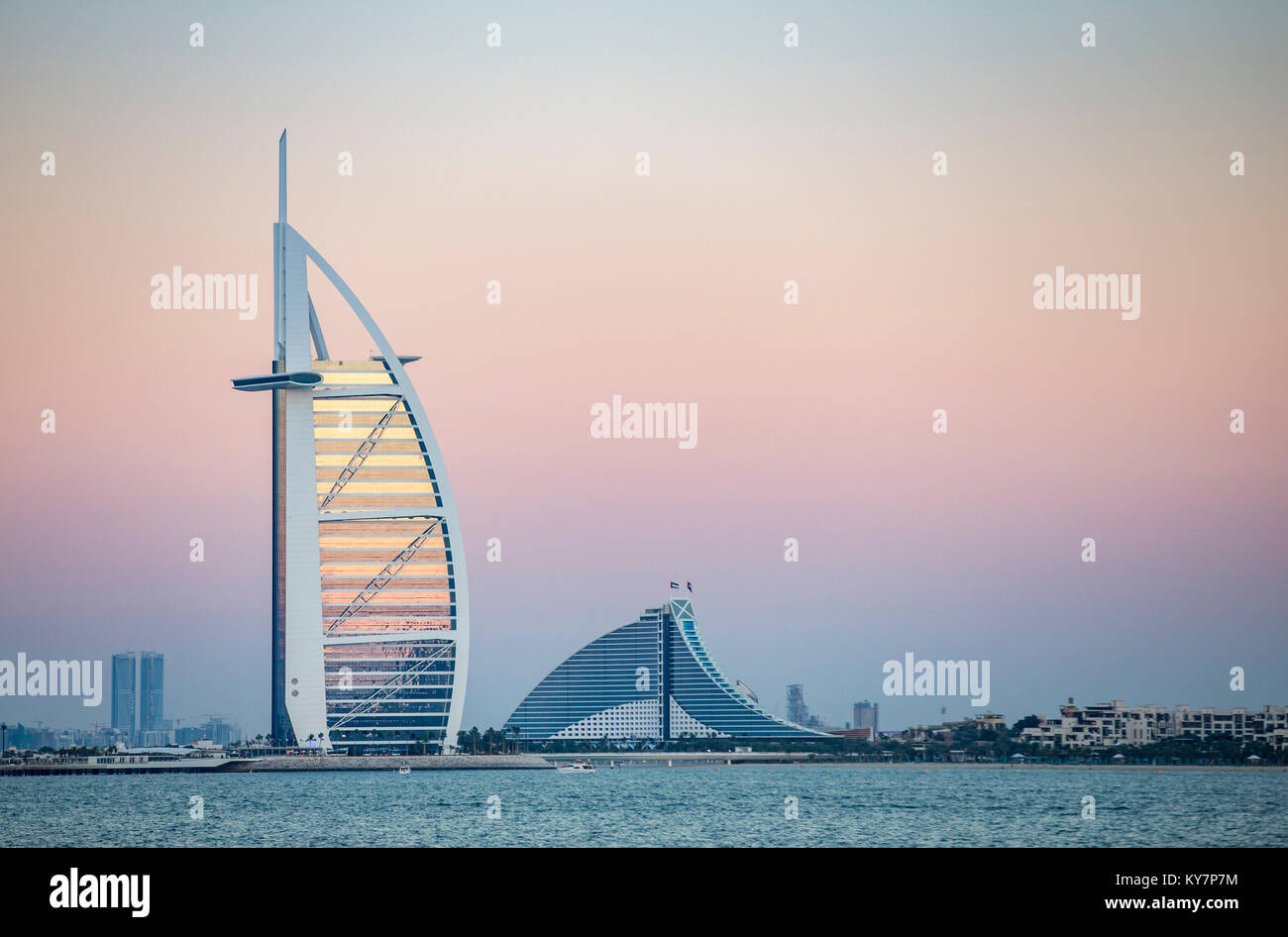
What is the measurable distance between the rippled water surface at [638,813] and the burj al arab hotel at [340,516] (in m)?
22.2

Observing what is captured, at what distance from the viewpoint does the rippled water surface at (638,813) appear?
60.1 metres

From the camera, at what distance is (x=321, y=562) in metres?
146

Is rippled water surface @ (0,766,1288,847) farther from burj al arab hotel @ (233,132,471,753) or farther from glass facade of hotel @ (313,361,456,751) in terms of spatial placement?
glass facade of hotel @ (313,361,456,751)

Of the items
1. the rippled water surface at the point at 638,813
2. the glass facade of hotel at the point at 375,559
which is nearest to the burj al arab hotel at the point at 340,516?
the glass facade of hotel at the point at 375,559

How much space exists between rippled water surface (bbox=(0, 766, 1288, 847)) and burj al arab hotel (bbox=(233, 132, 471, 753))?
2224 centimetres

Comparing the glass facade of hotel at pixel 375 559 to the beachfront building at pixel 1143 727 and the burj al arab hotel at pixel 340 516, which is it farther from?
the beachfront building at pixel 1143 727

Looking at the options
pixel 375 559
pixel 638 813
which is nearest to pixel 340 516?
pixel 375 559

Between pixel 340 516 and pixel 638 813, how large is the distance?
251 feet
